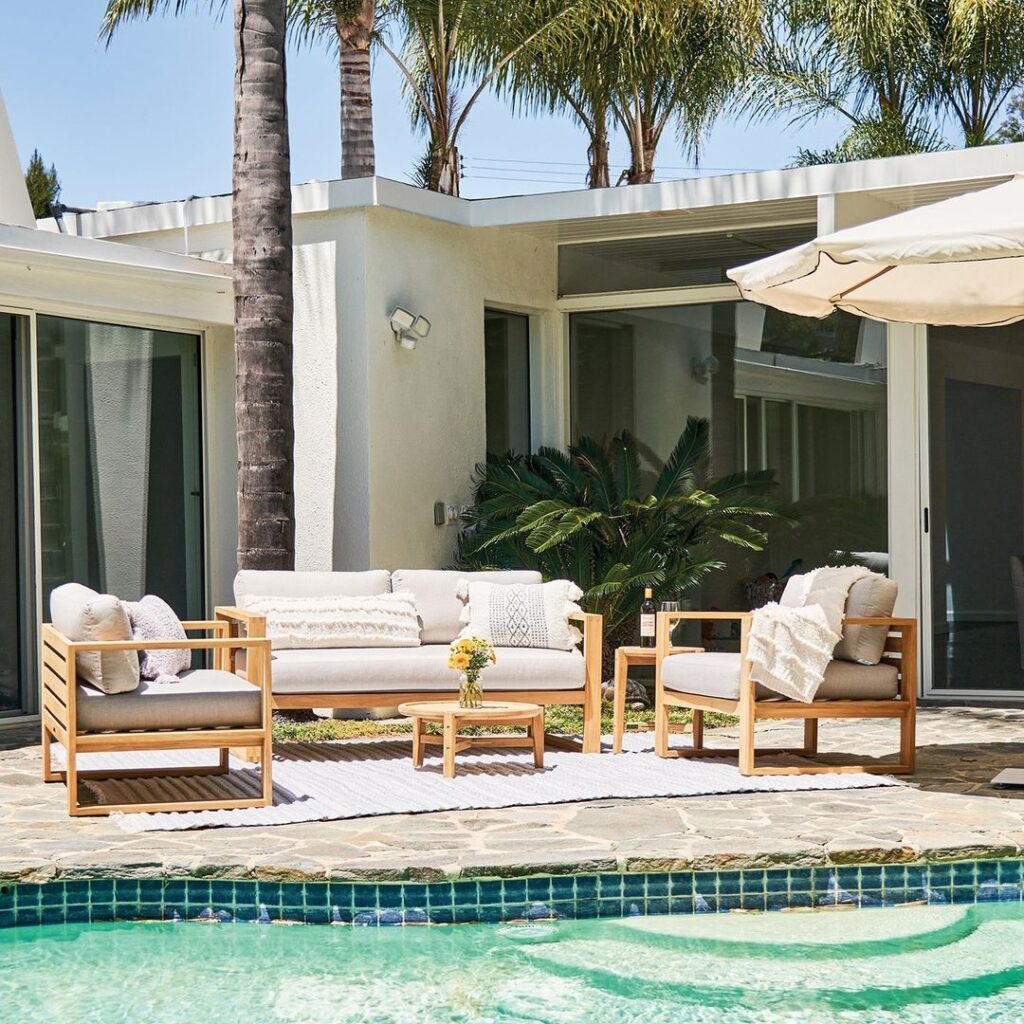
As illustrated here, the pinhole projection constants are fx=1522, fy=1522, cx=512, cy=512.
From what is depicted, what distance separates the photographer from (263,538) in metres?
8.88

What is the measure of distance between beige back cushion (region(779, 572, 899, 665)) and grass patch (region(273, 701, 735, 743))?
1908mm

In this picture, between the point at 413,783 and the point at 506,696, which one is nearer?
the point at 413,783

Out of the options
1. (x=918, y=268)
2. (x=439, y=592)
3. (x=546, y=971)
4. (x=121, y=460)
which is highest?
(x=918, y=268)

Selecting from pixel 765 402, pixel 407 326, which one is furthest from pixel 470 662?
pixel 765 402

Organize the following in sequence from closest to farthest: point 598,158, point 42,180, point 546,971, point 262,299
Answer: point 546,971 < point 262,299 < point 598,158 < point 42,180

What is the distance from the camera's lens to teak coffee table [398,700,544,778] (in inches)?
272

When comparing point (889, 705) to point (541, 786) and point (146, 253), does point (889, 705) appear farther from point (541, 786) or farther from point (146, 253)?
point (146, 253)

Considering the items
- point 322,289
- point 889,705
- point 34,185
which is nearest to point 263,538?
point 322,289

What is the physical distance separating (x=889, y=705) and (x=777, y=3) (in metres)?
18.4

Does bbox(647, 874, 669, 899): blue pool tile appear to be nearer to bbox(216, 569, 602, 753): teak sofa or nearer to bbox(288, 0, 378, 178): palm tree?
bbox(216, 569, 602, 753): teak sofa

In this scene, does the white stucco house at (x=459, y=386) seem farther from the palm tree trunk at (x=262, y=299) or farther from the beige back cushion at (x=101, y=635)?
the beige back cushion at (x=101, y=635)

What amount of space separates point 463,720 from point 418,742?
41 cm

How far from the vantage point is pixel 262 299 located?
352 inches

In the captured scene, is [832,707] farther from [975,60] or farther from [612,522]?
[975,60]
